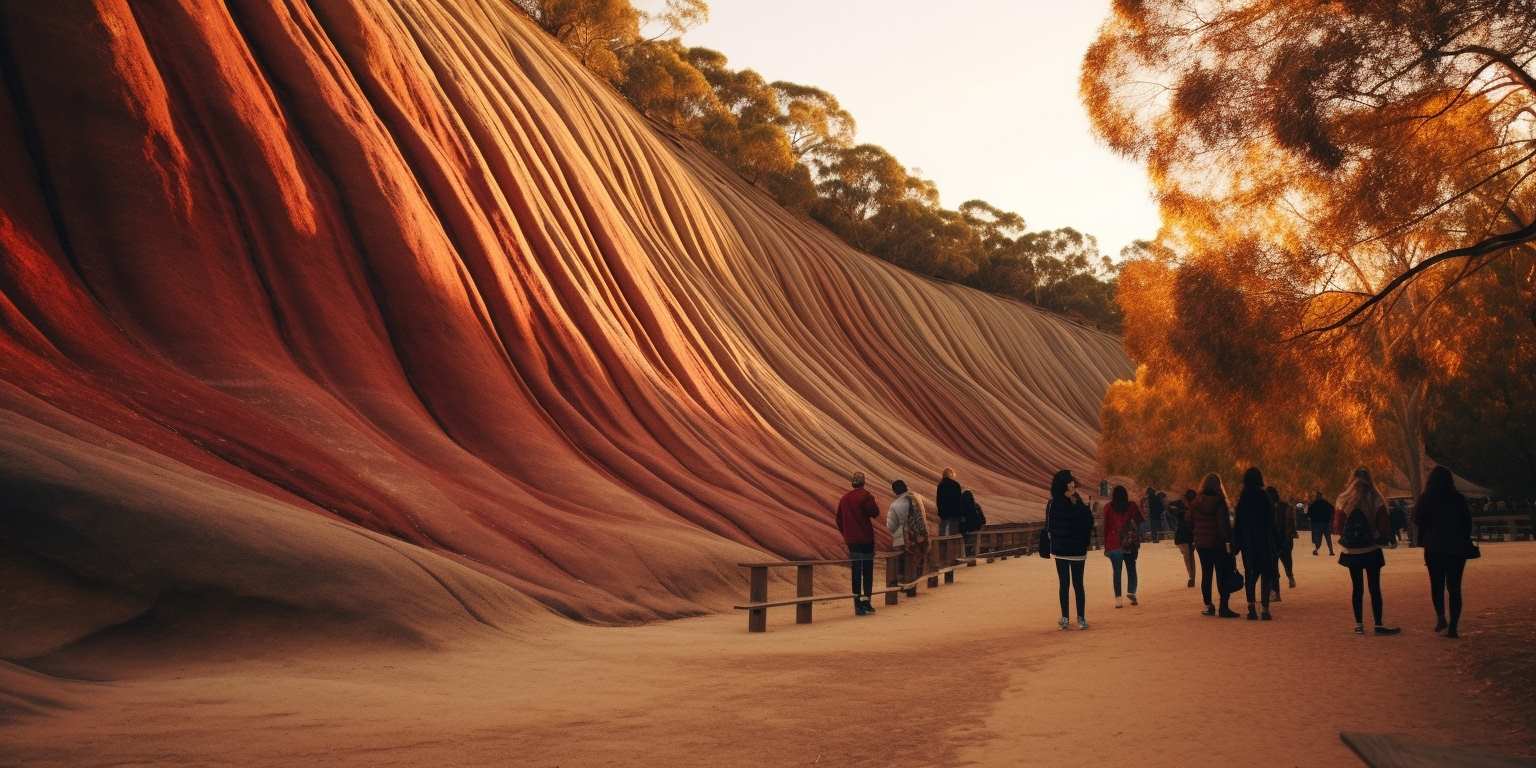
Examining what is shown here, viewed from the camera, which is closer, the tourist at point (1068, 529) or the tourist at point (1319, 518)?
the tourist at point (1068, 529)

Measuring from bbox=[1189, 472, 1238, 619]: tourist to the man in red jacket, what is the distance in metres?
3.82

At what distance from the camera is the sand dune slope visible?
35.2ft

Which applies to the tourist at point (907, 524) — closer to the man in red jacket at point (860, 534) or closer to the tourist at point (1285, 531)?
the man in red jacket at point (860, 534)

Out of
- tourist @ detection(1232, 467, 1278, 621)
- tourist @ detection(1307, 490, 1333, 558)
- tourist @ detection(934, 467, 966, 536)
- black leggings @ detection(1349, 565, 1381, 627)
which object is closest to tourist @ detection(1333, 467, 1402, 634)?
black leggings @ detection(1349, 565, 1381, 627)

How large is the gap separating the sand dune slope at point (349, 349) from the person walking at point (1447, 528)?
8714mm

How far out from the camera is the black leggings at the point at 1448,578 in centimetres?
1124

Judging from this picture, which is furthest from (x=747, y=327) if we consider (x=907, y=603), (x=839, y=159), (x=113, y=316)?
(x=839, y=159)

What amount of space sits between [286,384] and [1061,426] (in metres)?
47.6

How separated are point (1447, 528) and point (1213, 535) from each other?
9.69ft

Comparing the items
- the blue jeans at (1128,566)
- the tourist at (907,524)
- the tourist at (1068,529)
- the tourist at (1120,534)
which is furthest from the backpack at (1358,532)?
the tourist at (907,524)

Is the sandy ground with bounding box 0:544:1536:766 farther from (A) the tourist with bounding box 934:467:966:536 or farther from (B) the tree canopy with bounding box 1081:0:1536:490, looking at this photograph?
(A) the tourist with bounding box 934:467:966:536

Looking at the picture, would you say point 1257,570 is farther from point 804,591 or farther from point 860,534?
point 804,591

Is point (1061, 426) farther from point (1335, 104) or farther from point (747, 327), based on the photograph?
point (1335, 104)

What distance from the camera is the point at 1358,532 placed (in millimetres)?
12094
